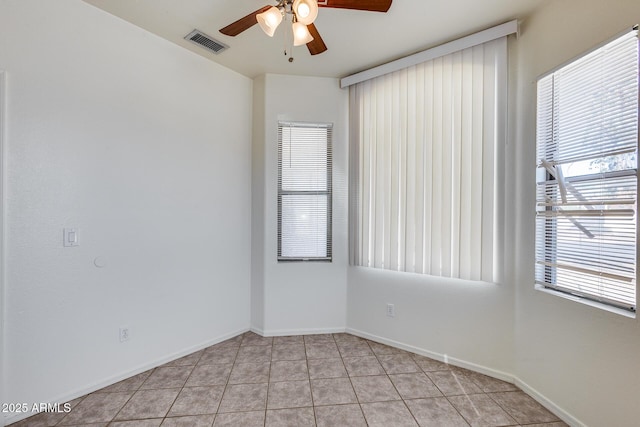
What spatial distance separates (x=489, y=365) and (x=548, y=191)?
57.0 inches

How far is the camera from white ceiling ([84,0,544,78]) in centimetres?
206

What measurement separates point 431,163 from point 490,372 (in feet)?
5.89

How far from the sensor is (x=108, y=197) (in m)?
2.21

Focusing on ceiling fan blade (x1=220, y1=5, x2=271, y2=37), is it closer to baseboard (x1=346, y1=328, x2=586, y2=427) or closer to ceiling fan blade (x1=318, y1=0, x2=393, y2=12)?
ceiling fan blade (x1=318, y1=0, x2=393, y2=12)

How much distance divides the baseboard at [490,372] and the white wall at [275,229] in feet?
1.44

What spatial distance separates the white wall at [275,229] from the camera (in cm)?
315

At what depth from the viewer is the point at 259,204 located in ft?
10.5

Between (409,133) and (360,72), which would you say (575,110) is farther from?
(360,72)

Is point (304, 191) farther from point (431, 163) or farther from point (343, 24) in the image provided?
point (343, 24)

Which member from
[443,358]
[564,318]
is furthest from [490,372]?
[564,318]

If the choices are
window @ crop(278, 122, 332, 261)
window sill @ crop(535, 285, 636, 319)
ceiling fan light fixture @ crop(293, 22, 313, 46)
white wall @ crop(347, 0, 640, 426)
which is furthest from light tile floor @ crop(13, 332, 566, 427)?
ceiling fan light fixture @ crop(293, 22, 313, 46)

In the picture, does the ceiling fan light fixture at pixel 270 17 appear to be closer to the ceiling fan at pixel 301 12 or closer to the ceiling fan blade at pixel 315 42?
the ceiling fan at pixel 301 12

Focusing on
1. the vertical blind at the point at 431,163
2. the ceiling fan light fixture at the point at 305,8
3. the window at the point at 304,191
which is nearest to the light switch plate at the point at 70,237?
the window at the point at 304,191

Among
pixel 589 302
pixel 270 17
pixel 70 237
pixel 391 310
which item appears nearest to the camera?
pixel 270 17
